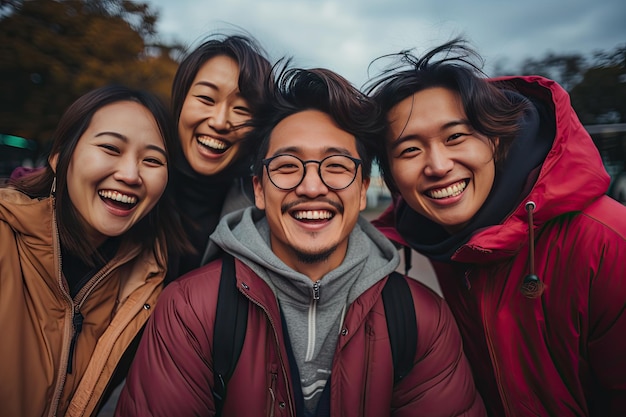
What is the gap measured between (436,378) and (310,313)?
751 millimetres

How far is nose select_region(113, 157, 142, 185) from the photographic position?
218 centimetres

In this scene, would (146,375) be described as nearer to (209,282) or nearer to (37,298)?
(209,282)

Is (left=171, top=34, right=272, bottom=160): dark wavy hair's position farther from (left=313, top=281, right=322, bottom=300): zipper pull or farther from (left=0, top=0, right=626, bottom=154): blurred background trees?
(left=0, top=0, right=626, bottom=154): blurred background trees

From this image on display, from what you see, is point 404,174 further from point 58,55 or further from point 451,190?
point 58,55

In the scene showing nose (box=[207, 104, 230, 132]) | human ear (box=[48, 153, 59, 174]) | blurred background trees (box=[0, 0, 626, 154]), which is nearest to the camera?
human ear (box=[48, 153, 59, 174])

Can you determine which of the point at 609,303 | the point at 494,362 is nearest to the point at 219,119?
the point at 494,362

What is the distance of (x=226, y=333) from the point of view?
197 cm

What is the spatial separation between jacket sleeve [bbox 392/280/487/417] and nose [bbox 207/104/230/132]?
1720 mm

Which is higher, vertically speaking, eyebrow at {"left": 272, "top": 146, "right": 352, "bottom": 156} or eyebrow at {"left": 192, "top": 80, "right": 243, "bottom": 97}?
eyebrow at {"left": 192, "top": 80, "right": 243, "bottom": 97}

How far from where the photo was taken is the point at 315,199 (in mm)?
2135

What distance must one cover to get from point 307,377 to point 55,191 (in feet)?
5.84

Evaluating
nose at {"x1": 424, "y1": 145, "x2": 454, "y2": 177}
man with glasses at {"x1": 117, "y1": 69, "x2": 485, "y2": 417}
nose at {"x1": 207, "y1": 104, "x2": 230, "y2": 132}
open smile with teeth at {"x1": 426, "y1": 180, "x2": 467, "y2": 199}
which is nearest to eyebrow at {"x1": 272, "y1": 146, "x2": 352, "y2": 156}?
man with glasses at {"x1": 117, "y1": 69, "x2": 485, "y2": 417}

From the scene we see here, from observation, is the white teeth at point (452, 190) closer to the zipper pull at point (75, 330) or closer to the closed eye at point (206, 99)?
the closed eye at point (206, 99)

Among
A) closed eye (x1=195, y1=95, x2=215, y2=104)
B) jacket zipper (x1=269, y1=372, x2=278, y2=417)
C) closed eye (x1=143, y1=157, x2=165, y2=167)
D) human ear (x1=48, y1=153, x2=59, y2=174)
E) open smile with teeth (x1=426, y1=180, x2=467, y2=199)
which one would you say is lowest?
jacket zipper (x1=269, y1=372, x2=278, y2=417)
